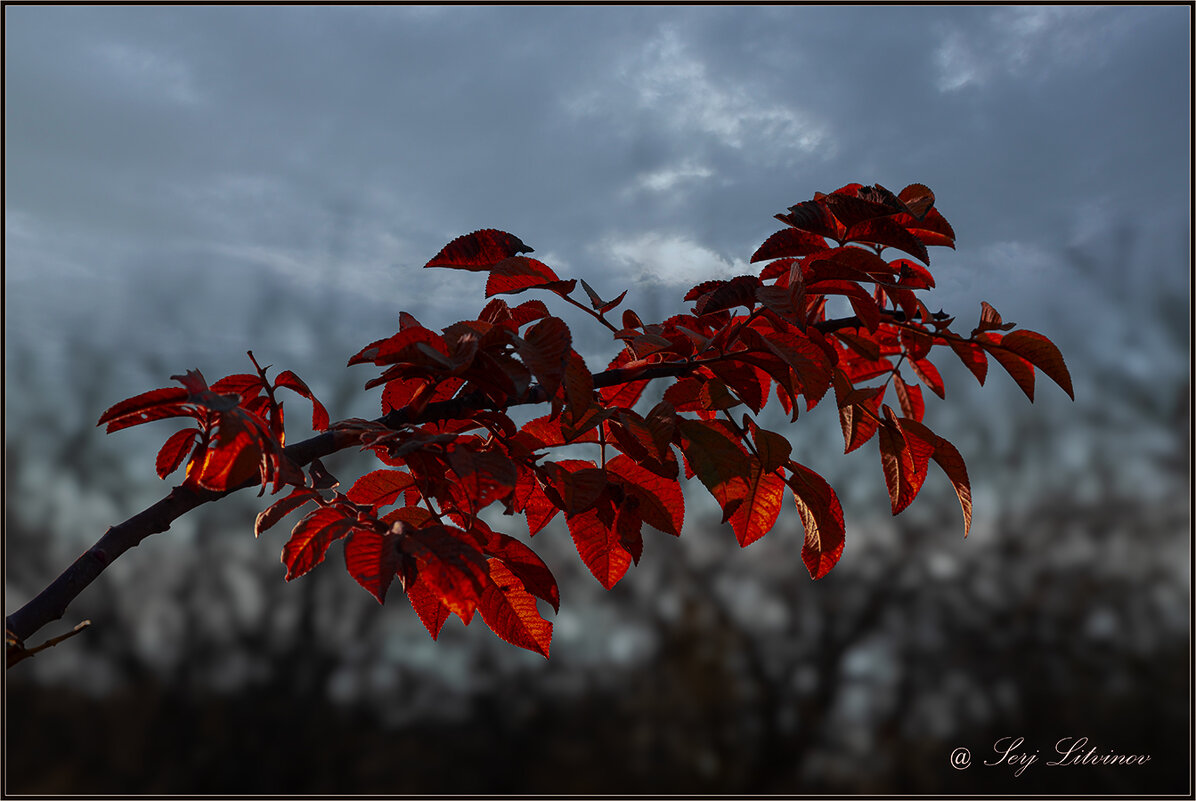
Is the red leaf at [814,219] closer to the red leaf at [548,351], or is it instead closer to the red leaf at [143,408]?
the red leaf at [548,351]

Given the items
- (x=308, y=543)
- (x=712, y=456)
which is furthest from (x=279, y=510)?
(x=712, y=456)

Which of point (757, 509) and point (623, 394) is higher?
point (623, 394)

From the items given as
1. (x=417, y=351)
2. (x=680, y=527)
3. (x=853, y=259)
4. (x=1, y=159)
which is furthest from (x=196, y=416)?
(x=1, y=159)

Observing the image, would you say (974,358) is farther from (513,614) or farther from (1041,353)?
(513,614)

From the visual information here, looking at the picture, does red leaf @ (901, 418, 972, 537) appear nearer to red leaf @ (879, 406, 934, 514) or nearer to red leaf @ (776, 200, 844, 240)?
red leaf @ (879, 406, 934, 514)

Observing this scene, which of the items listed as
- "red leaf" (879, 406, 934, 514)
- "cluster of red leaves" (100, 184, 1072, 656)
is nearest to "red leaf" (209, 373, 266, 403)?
"cluster of red leaves" (100, 184, 1072, 656)

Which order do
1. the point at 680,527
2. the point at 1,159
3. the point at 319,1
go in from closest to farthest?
the point at 680,527 < the point at 1,159 < the point at 319,1

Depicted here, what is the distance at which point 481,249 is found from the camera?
52cm

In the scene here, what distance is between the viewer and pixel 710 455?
1.44 ft

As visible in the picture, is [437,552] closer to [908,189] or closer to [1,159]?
[908,189]

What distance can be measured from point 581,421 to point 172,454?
27cm

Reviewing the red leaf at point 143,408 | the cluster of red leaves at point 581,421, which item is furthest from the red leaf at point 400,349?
the red leaf at point 143,408

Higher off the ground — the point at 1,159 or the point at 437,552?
the point at 1,159

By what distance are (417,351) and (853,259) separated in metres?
0.31
